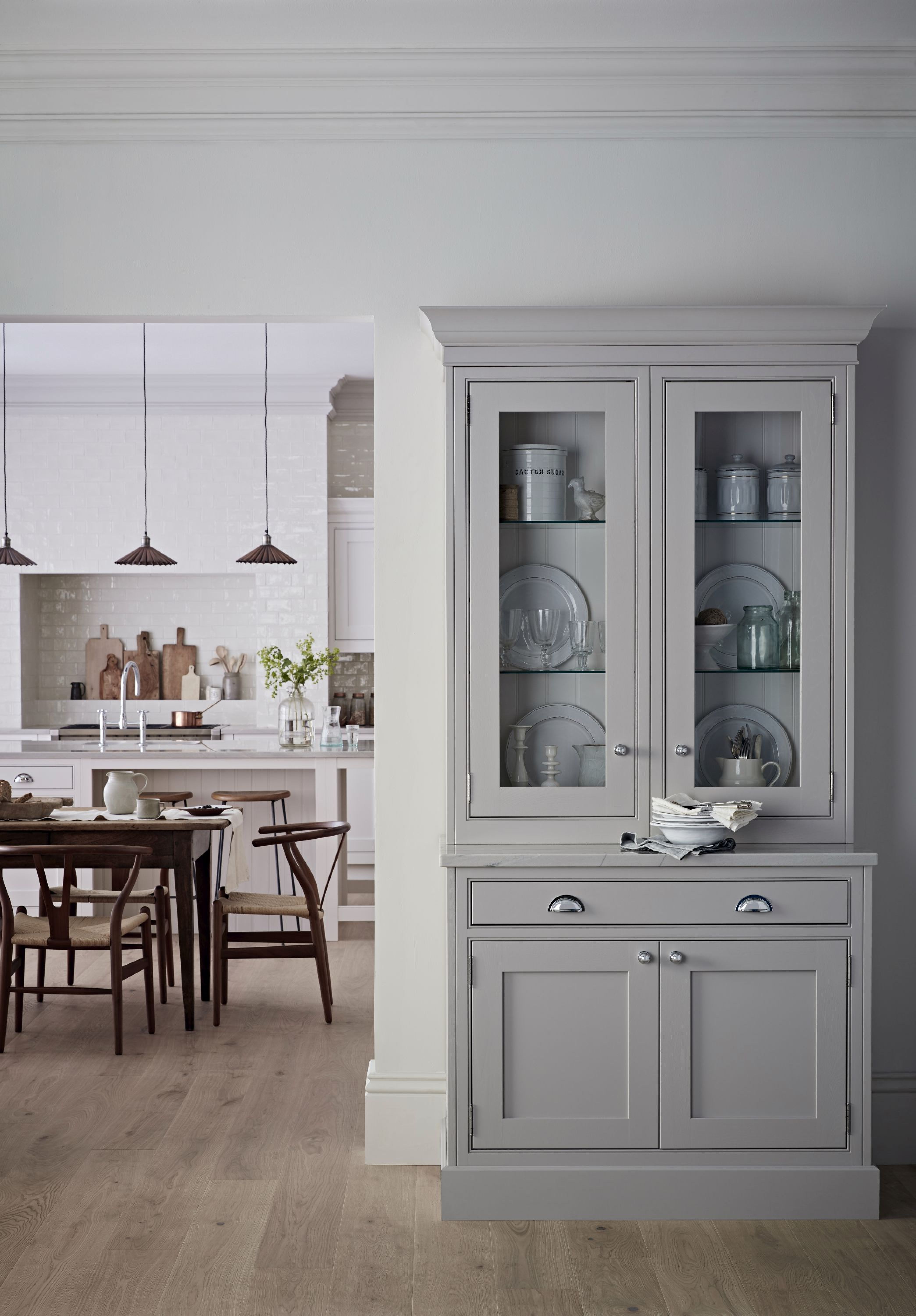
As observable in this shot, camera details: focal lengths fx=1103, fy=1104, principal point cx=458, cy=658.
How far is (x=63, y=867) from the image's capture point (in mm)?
4039

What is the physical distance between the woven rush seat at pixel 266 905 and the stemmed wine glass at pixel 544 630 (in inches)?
76.4

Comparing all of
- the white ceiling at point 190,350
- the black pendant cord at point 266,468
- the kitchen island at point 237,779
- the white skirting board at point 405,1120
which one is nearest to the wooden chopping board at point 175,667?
the black pendant cord at point 266,468

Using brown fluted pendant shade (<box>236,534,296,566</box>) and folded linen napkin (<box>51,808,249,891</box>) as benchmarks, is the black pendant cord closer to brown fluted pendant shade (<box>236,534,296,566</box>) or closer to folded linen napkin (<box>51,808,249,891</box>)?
brown fluted pendant shade (<box>236,534,296,566</box>)

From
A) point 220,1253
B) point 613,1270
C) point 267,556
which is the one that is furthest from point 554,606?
point 267,556

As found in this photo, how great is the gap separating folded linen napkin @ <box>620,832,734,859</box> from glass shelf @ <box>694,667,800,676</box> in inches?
17.1

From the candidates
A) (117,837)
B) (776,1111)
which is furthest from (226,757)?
(776,1111)

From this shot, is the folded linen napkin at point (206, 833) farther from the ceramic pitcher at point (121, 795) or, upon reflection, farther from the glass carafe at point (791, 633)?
the glass carafe at point (791, 633)

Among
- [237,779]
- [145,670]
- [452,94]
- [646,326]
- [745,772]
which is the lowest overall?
[237,779]

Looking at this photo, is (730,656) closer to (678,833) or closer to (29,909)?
(678,833)

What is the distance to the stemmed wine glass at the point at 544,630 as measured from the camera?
3.00m

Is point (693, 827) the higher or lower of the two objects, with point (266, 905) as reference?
higher

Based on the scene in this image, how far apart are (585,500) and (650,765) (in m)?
0.74

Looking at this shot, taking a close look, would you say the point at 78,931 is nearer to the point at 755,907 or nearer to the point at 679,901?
the point at 679,901

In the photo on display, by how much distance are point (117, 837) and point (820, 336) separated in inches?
126
